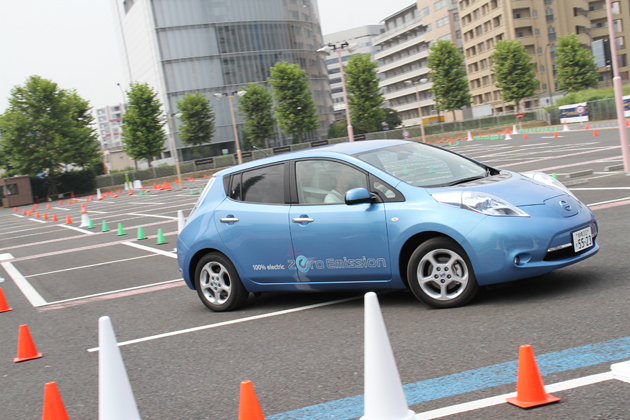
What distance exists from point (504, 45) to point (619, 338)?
7989 cm

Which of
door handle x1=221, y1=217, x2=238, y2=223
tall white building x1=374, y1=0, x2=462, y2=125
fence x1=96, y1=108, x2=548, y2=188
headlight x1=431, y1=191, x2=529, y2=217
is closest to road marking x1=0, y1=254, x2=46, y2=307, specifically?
door handle x1=221, y1=217, x2=238, y2=223

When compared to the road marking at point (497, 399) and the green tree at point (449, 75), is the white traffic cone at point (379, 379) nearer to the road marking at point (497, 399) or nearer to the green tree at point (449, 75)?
the road marking at point (497, 399)

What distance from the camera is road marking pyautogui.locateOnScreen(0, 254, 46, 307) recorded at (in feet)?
31.0

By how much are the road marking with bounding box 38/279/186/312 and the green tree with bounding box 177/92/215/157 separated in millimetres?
71778

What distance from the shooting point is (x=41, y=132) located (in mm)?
64375

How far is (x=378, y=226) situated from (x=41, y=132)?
65.2 m

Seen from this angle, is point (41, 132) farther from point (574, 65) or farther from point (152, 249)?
point (574, 65)

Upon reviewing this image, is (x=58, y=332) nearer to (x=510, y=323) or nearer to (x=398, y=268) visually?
(x=398, y=268)

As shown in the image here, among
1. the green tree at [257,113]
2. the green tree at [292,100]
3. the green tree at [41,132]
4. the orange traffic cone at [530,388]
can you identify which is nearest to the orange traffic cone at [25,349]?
the orange traffic cone at [530,388]

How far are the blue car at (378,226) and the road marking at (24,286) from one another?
3.32 m

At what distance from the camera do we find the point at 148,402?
4484 millimetres

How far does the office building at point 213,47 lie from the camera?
298 feet

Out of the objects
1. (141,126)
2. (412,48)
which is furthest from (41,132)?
(412,48)

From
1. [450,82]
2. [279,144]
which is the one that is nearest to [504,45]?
[450,82]
